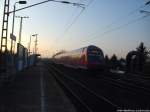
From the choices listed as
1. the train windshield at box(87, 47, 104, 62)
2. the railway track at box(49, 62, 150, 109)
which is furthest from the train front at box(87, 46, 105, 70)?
the railway track at box(49, 62, 150, 109)

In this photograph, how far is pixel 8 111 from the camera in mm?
14281

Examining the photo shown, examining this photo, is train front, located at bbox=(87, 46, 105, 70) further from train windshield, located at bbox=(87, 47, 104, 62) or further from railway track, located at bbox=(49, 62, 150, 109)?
railway track, located at bbox=(49, 62, 150, 109)

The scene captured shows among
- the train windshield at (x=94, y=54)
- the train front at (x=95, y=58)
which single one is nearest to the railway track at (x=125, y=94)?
the train front at (x=95, y=58)

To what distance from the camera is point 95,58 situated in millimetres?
44219

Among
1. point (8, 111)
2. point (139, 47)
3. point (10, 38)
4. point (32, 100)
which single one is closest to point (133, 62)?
point (10, 38)

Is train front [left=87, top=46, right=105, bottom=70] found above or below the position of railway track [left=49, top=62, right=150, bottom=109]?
above

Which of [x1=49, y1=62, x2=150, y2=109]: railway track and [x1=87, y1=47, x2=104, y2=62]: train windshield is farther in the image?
[x1=87, y1=47, x2=104, y2=62]: train windshield

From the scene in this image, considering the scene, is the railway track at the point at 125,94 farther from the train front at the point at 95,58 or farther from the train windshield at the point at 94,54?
the train windshield at the point at 94,54

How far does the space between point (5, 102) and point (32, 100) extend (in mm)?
1551

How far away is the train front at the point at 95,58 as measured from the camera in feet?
142

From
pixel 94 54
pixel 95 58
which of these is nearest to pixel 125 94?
pixel 95 58

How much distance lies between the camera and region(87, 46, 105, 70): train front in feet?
142

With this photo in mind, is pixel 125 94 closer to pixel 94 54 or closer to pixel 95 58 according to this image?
pixel 95 58

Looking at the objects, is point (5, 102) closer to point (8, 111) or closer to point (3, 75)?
point (8, 111)
